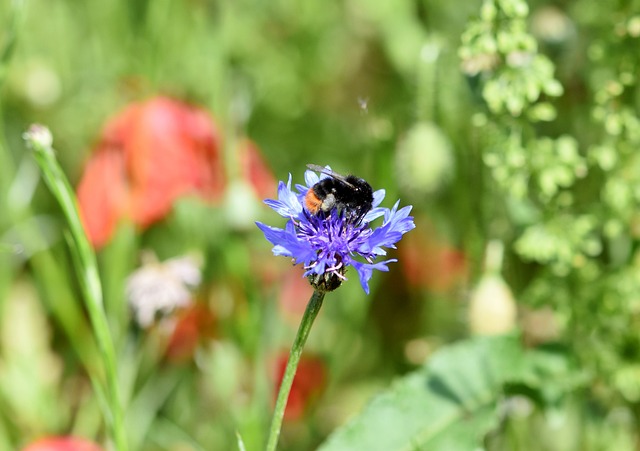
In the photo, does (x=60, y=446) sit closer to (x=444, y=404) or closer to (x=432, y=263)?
(x=444, y=404)

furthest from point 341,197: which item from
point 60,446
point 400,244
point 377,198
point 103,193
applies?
point 400,244

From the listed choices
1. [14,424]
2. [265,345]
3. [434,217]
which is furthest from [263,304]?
[14,424]

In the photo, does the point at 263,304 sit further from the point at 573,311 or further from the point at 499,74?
the point at 499,74

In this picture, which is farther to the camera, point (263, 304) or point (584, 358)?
point (263, 304)

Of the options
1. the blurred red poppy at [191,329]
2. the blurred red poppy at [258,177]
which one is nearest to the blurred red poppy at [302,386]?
the blurred red poppy at [191,329]

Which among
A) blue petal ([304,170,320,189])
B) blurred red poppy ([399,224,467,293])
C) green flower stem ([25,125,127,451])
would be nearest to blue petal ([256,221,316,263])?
blue petal ([304,170,320,189])
